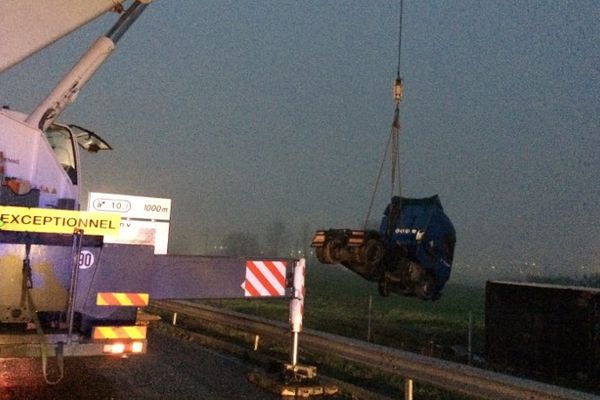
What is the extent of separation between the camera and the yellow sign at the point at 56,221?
576 cm

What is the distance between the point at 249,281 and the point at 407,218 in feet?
20.0

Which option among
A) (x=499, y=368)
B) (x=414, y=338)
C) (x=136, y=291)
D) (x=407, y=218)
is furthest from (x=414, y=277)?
(x=136, y=291)

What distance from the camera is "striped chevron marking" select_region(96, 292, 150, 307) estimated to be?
6250 millimetres

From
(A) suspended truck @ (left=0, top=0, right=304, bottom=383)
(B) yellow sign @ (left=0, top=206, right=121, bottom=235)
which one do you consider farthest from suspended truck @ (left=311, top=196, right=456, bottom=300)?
(B) yellow sign @ (left=0, top=206, right=121, bottom=235)

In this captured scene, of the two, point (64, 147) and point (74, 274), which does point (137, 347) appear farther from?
point (64, 147)

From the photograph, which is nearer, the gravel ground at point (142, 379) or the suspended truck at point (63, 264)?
the suspended truck at point (63, 264)

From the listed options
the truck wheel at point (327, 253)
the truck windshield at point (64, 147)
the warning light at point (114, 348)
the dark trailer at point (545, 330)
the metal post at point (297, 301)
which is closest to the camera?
the warning light at point (114, 348)

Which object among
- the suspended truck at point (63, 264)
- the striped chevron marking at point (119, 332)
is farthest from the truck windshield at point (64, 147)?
the striped chevron marking at point (119, 332)

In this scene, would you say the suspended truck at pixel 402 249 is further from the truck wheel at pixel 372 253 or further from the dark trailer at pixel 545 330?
the dark trailer at pixel 545 330

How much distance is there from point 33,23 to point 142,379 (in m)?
4.84

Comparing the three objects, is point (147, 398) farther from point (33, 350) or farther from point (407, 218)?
point (407, 218)

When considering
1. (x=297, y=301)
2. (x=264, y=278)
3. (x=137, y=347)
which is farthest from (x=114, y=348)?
(x=297, y=301)

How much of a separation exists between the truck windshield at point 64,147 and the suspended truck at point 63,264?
0.20 metres

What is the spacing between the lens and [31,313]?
5797mm
